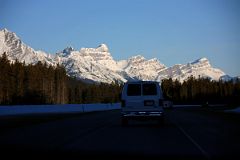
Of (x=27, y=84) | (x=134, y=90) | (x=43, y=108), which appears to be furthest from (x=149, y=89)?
(x=27, y=84)

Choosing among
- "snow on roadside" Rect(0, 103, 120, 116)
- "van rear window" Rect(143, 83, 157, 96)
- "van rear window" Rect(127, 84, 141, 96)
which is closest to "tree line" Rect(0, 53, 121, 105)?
"snow on roadside" Rect(0, 103, 120, 116)

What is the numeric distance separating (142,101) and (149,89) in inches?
29.6

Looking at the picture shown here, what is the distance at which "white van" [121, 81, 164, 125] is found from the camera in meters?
25.9

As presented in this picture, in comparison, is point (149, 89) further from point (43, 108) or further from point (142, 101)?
point (43, 108)

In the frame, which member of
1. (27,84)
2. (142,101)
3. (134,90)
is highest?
(27,84)

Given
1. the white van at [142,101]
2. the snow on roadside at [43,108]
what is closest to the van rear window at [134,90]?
the white van at [142,101]

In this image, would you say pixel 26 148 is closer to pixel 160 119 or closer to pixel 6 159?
pixel 6 159

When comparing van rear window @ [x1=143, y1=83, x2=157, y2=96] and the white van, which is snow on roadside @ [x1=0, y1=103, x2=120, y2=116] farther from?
van rear window @ [x1=143, y1=83, x2=157, y2=96]

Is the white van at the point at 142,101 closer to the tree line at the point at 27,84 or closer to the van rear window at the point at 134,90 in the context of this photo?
the van rear window at the point at 134,90

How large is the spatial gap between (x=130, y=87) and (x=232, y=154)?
42.9ft

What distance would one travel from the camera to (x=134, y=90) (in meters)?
26.2

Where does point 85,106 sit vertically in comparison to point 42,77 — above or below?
below

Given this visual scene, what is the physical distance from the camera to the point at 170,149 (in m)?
14.7

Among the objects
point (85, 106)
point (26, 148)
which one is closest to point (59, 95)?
point (85, 106)
